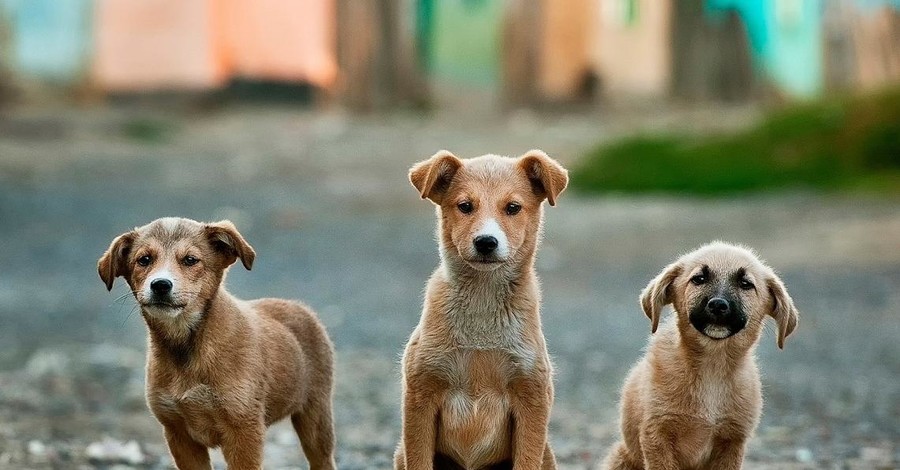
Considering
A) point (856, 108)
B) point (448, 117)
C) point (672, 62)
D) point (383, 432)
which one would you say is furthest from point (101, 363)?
point (672, 62)

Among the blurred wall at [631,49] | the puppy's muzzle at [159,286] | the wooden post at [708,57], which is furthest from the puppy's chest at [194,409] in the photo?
the blurred wall at [631,49]

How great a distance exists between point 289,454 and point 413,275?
8.01 meters

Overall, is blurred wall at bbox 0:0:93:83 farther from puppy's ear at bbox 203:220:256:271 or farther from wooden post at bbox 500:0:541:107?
puppy's ear at bbox 203:220:256:271

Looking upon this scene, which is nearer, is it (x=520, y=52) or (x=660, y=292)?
(x=660, y=292)

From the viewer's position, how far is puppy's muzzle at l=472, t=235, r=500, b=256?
230 inches

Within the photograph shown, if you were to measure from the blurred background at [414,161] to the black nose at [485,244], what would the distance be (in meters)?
2.83

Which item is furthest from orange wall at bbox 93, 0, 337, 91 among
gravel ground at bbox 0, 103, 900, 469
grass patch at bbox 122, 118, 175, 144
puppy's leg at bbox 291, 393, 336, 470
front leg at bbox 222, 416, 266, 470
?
front leg at bbox 222, 416, 266, 470

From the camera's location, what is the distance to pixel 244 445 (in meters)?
5.95

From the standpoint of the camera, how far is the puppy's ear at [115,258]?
598 cm

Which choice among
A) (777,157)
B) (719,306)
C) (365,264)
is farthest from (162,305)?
(777,157)

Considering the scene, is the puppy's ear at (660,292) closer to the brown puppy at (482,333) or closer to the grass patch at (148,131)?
the brown puppy at (482,333)

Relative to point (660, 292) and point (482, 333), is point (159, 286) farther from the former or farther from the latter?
point (660, 292)

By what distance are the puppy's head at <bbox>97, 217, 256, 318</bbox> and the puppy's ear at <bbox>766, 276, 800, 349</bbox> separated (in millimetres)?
2118

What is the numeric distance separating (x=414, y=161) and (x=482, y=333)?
18456 mm
